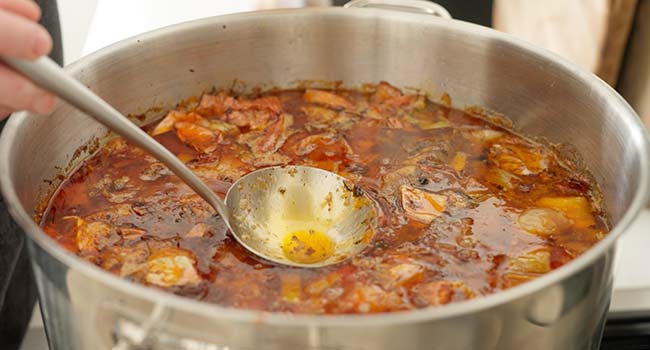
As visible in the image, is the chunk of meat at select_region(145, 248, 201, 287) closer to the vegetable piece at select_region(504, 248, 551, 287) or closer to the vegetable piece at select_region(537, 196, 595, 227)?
the vegetable piece at select_region(504, 248, 551, 287)

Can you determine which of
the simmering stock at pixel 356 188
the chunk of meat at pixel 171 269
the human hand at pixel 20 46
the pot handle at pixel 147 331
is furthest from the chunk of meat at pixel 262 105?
the pot handle at pixel 147 331

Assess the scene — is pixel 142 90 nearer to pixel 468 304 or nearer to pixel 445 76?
pixel 445 76

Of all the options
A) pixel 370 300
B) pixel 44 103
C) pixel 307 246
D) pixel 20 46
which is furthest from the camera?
pixel 307 246

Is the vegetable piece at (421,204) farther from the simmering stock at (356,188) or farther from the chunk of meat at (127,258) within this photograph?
the chunk of meat at (127,258)

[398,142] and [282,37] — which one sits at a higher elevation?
[282,37]

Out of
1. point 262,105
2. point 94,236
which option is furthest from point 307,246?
point 262,105

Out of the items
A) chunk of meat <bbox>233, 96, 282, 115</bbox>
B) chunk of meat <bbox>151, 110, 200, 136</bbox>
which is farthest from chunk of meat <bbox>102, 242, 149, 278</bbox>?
chunk of meat <bbox>233, 96, 282, 115</bbox>

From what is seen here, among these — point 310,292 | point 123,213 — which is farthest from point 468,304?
point 123,213

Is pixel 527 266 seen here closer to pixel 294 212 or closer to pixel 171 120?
pixel 294 212
